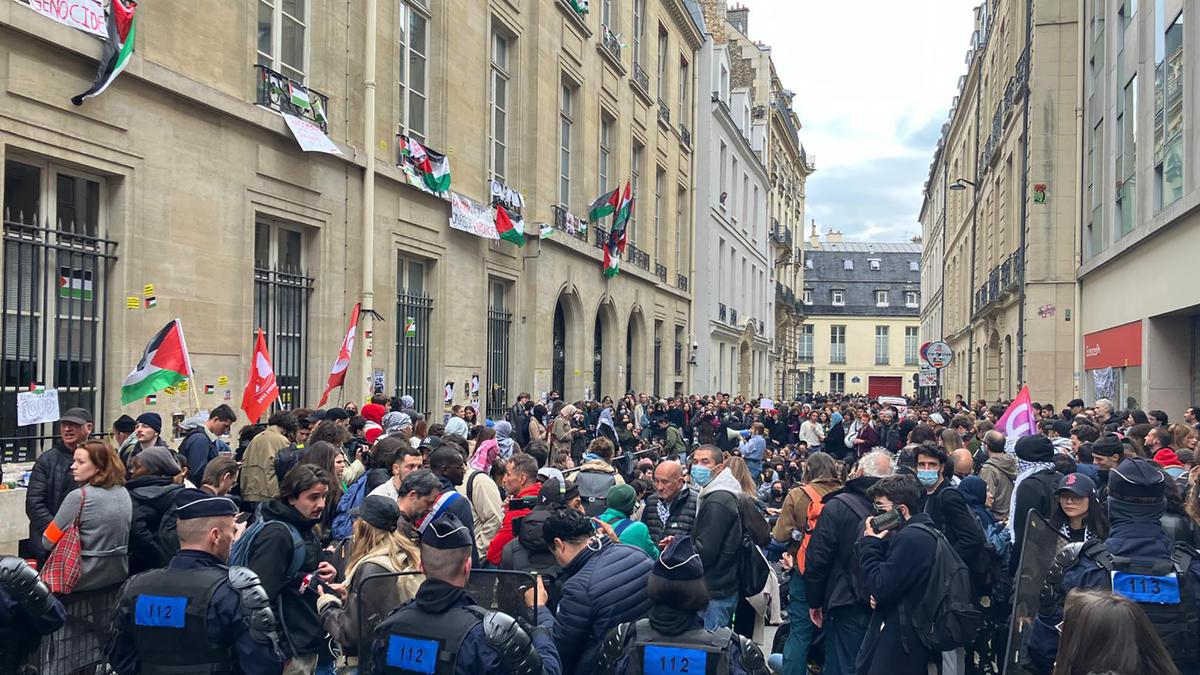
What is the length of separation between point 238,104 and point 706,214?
26.7 metres

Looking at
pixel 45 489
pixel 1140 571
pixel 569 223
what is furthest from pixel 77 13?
pixel 569 223

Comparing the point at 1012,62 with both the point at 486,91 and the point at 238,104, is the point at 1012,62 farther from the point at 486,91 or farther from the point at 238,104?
the point at 238,104

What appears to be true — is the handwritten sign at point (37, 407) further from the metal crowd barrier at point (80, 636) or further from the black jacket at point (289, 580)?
the black jacket at point (289, 580)

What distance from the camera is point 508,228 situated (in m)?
19.2

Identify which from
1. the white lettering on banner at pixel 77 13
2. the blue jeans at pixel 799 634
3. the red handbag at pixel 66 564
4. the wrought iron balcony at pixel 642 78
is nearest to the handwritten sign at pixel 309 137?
the white lettering on banner at pixel 77 13

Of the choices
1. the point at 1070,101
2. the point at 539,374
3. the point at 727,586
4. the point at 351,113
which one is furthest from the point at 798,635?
the point at 1070,101

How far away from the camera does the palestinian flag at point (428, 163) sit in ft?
51.1

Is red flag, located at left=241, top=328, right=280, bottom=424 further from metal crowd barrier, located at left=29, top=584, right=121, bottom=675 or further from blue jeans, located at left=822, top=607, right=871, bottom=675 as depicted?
blue jeans, located at left=822, top=607, right=871, bottom=675

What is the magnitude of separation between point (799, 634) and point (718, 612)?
2.15ft

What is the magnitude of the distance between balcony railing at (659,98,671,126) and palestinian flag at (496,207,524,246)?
42.8 feet

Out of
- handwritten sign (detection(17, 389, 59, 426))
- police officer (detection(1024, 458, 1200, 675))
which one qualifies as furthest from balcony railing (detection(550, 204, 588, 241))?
police officer (detection(1024, 458, 1200, 675))

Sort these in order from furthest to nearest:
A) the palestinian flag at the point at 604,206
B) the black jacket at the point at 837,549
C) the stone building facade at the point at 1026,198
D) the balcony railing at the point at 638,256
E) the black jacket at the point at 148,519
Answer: the balcony railing at the point at 638,256
the palestinian flag at the point at 604,206
the stone building facade at the point at 1026,198
the black jacket at the point at 148,519
the black jacket at the point at 837,549

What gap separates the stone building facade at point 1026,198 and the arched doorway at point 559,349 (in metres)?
11.2

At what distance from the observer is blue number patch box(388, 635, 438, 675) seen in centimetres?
344
